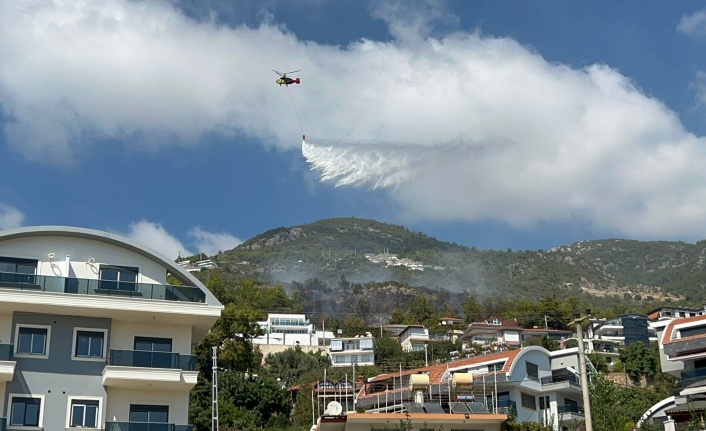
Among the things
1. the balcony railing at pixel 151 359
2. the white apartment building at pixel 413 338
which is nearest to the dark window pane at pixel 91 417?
the balcony railing at pixel 151 359

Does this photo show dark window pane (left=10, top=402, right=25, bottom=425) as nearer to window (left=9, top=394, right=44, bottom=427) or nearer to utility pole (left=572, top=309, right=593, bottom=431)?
window (left=9, top=394, right=44, bottom=427)

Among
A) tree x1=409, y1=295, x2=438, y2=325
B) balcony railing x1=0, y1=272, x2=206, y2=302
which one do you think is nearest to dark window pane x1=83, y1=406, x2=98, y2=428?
balcony railing x1=0, y1=272, x2=206, y2=302

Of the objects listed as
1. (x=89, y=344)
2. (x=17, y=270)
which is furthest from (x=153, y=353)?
(x=17, y=270)

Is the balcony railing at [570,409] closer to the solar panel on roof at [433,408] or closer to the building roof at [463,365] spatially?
the building roof at [463,365]

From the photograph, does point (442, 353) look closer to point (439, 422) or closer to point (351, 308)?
point (351, 308)

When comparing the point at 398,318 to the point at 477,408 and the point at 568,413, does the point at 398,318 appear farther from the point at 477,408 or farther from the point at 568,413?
the point at 477,408
